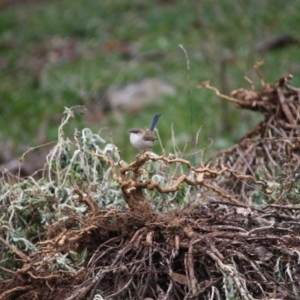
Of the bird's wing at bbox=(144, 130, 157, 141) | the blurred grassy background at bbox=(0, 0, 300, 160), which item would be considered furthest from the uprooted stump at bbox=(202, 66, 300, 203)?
the blurred grassy background at bbox=(0, 0, 300, 160)

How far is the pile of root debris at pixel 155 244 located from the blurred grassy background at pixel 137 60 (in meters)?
4.21

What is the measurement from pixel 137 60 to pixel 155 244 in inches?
377

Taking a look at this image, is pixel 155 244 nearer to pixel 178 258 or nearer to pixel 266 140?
pixel 178 258

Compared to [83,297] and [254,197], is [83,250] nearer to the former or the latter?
[83,297]

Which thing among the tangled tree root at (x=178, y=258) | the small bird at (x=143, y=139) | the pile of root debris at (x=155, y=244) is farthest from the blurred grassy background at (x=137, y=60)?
the tangled tree root at (x=178, y=258)

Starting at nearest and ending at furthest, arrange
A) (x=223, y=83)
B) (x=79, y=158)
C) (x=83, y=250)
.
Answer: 1. (x=83, y=250)
2. (x=79, y=158)
3. (x=223, y=83)

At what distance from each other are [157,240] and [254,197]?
1.09 m

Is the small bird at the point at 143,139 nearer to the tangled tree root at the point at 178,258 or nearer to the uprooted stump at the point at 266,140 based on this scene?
the uprooted stump at the point at 266,140

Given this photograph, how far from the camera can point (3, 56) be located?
547 inches

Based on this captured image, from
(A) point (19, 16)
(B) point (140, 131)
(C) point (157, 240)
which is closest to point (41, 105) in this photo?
(A) point (19, 16)

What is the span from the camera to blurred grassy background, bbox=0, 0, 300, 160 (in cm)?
1005

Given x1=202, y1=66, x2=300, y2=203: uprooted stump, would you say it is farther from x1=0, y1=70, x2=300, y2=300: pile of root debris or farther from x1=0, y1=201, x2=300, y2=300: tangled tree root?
x1=0, y1=201, x2=300, y2=300: tangled tree root

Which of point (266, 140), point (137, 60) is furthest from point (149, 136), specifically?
point (137, 60)

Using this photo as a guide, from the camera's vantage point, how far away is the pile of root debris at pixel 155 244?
329 cm
